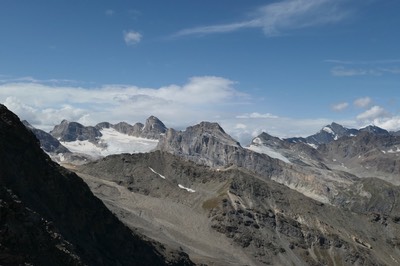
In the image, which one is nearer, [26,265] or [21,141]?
[26,265]

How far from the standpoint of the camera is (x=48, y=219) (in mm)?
86188

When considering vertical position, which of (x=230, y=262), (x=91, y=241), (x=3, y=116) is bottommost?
(x=230, y=262)

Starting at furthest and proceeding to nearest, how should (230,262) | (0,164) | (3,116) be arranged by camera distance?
(230,262)
(3,116)
(0,164)

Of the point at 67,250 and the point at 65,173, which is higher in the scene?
the point at 65,173

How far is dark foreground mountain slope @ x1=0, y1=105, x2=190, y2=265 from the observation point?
59.8 meters

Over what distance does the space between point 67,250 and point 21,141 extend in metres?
33.9

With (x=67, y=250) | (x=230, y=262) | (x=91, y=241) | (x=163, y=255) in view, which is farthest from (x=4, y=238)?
(x=230, y=262)

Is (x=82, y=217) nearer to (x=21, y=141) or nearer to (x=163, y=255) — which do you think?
(x=21, y=141)

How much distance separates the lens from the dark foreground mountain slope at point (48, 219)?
196 ft

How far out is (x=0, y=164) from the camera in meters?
81.5

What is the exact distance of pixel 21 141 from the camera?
96562 mm

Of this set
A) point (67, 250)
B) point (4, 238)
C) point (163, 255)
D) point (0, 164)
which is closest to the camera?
point (4, 238)

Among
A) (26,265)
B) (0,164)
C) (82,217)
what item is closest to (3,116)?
(0,164)

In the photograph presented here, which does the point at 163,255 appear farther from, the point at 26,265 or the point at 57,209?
the point at 26,265
